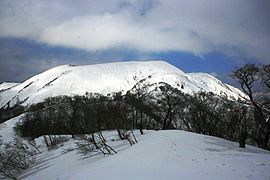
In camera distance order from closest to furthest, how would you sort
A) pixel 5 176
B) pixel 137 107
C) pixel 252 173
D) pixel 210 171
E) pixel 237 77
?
pixel 252 173
pixel 210 171
pixel 237 77
pixel 5 176
pixel 137 107

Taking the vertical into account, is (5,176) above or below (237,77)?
below

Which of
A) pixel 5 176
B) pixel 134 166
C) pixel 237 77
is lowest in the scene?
pixel 5 176

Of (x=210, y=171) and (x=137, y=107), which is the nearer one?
(x=210, y=171)

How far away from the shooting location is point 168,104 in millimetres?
73438

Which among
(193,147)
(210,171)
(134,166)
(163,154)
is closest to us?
(210,171)

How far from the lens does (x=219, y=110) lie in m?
69.2

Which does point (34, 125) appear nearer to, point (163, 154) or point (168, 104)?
point (168, 104)

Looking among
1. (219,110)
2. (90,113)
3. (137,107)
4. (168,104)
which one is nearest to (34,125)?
(90,113)

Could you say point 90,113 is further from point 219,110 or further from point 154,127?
point 219,110

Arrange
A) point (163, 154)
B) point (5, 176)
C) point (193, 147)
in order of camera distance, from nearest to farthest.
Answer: point (163, 154) → point (193, 147) → point (5, 176)

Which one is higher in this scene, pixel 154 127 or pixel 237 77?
pixel 237 77

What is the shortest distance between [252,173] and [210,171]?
2761 mm

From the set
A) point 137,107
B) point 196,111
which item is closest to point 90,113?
point 137,107

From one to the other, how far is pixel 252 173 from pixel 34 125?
323 feet
